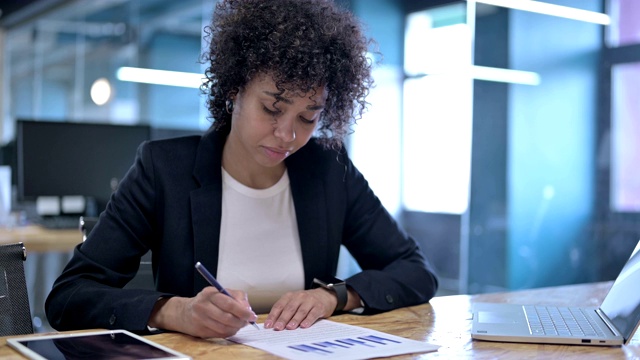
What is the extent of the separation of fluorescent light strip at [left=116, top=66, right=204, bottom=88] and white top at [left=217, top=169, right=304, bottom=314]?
392 cm

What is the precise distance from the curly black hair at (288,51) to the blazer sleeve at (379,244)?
0.68 feet

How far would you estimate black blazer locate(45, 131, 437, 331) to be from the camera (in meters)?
1.56

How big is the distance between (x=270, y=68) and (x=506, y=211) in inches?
129

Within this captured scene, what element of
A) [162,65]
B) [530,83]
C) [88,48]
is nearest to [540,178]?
[530,83]

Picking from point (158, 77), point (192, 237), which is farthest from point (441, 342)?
point (158, 77)

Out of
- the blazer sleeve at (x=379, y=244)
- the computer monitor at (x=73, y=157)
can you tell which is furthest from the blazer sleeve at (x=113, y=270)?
the computer monitor at (x=73, y=157)

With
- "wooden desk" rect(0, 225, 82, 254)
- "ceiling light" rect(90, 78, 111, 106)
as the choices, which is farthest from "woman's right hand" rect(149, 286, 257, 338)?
"ceiling light" rect(90, 78, 111, 106)

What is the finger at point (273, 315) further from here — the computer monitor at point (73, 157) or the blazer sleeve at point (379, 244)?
the computer monitor at point (73, 157)

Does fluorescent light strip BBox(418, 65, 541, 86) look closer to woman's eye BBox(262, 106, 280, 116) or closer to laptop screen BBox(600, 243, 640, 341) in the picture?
laptop screen BBox(600, 243, 640, 341)

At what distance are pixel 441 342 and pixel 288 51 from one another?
28.1 inches

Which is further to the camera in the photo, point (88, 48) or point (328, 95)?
point (88, 48)

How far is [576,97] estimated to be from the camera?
4555 millimetres

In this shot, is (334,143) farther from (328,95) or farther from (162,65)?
(162,65)

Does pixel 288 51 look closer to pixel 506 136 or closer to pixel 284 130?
pixel 284 130
